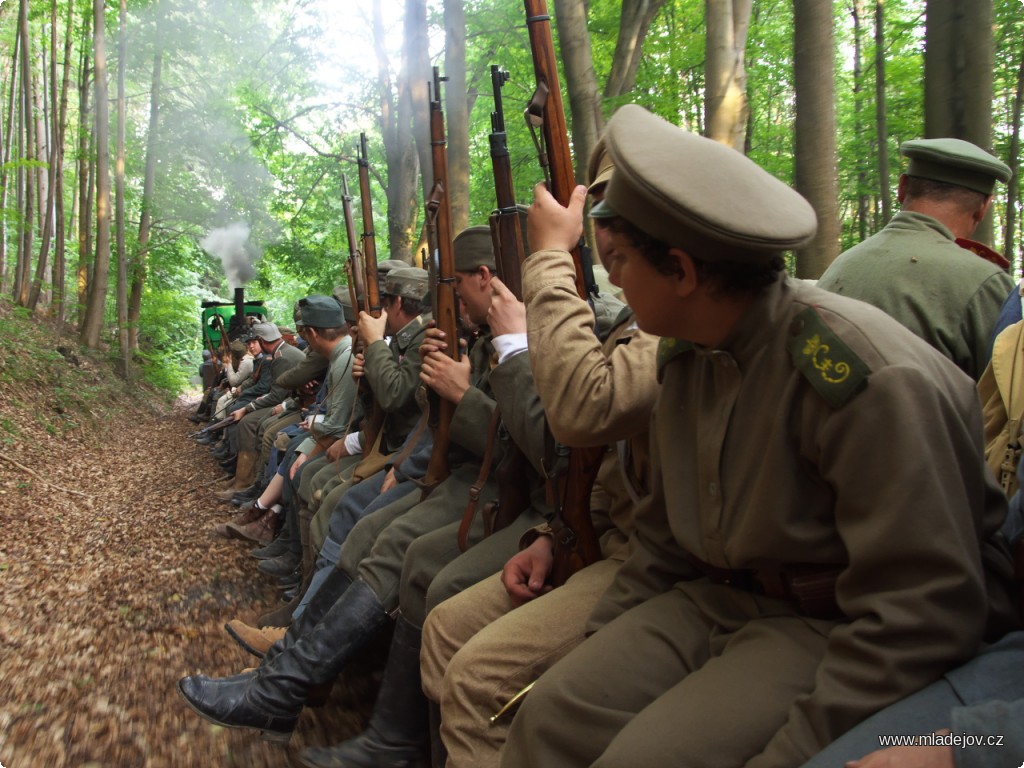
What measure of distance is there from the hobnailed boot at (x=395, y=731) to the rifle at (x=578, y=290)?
0.73 m

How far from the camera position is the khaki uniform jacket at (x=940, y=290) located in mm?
2660

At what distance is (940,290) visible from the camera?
2703 mm

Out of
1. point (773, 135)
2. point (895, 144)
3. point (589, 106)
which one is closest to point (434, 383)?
point (589, 106)

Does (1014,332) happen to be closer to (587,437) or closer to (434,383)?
(587,437)

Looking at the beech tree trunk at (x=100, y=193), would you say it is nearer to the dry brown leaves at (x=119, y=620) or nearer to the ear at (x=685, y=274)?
the dry brown leaves at (x=119, y=620)

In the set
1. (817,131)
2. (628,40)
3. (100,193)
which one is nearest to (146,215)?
(100,193)

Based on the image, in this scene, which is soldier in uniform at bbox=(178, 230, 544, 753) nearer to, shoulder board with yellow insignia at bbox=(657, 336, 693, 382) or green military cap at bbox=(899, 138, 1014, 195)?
shoulder board with yellow insignia at bbox=(657, 336, 693, 382)

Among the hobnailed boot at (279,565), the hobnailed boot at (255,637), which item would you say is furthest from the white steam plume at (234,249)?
the hobnailed boot at (255,637)

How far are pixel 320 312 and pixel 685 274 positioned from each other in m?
5.15

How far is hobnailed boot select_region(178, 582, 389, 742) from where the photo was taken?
3.04 m

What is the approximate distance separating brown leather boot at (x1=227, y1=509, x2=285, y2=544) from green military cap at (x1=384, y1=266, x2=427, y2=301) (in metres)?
2.45

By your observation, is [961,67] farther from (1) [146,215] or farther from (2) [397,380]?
(1) [146,215]

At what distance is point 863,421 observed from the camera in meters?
1.48

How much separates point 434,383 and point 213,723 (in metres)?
1.59
